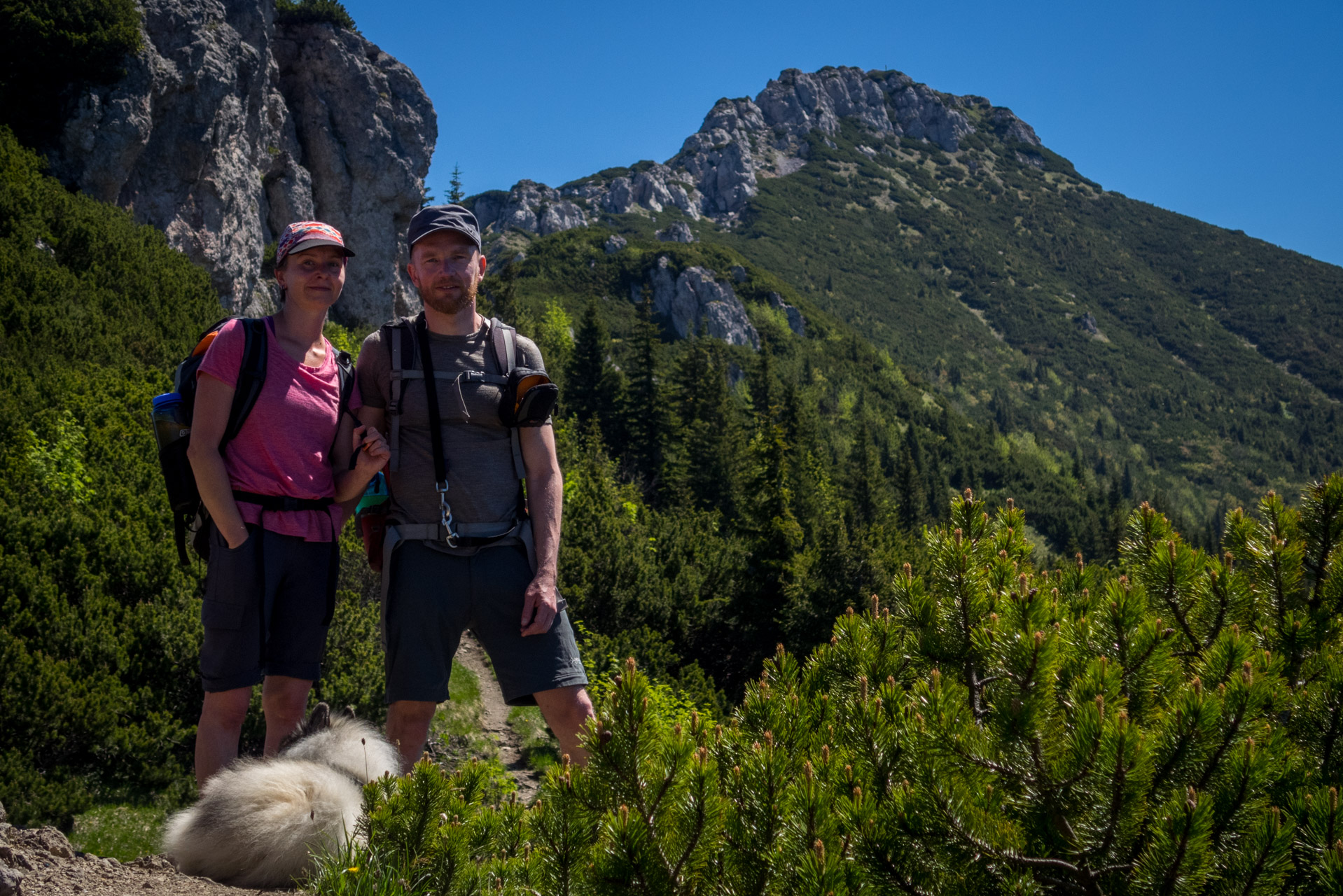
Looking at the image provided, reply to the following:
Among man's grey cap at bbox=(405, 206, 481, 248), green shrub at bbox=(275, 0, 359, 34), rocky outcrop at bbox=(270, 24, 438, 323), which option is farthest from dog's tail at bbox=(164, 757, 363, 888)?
green shrub at bbox=(275, 0, 359, 34)

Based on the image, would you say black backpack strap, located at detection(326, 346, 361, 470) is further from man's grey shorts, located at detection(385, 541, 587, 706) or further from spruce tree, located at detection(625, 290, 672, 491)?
spruce tree, located at detection(625, 290, 672, 491)

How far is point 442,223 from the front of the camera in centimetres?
299

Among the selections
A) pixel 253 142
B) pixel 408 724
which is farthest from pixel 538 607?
pixel 253 142

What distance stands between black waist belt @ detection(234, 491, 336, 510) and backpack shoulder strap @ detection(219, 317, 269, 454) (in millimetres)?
191

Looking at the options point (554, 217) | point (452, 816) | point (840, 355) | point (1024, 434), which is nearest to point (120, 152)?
point (452, 816)

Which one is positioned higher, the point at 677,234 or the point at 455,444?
the point at 677,234

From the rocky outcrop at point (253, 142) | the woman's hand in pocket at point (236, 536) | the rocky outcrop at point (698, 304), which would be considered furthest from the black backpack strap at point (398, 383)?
the rocky outcrop at point (698, 304)

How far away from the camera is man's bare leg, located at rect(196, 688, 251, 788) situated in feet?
10.1

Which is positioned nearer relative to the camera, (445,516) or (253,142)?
(445,516)

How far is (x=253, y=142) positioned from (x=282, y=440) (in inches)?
1265

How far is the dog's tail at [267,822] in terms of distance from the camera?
8.36 feet

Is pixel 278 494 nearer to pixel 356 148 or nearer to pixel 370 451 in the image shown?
pixel 370 451

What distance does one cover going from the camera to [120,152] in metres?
21.4

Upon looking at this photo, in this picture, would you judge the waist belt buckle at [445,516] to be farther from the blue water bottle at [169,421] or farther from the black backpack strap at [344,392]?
the blue water bottle at [169,421]
